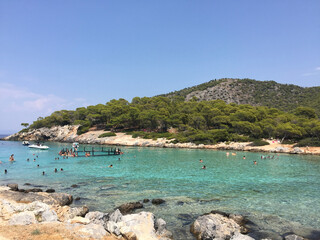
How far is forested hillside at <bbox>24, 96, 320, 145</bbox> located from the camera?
233 ft

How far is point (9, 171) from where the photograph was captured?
121ft

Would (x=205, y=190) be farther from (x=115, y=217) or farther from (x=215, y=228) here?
(x=115, y=217)

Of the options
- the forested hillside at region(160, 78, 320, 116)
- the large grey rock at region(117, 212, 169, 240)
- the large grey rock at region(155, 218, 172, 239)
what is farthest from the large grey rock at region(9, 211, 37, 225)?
the forested hillside at region(160, 78, 320, 116)

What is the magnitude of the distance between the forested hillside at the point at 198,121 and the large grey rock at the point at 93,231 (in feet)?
211

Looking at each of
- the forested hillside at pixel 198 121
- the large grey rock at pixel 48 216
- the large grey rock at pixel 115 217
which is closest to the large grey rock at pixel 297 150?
the forested hillside at pixel 198 121

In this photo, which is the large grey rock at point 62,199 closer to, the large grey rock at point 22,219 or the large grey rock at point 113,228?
the large grey rock at point 22,219

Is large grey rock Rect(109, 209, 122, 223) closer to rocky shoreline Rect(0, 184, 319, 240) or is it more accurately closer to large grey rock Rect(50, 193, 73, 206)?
rocky shoreline Rect(0, 184, 319, 240)

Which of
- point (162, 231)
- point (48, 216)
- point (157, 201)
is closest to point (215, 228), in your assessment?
point (162, 231)

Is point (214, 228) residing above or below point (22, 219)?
below

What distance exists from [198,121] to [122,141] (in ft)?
98.6

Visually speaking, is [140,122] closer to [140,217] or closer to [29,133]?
[29,133]

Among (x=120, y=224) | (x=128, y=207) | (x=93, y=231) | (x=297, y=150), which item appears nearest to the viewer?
(x=93, y=231)

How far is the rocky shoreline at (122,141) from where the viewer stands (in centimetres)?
6141

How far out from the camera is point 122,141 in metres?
88.1
